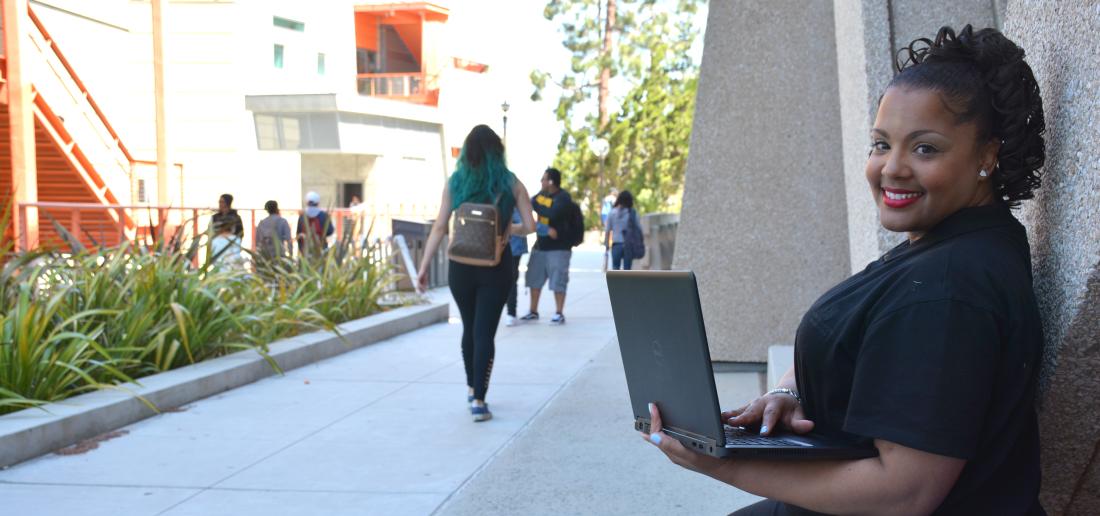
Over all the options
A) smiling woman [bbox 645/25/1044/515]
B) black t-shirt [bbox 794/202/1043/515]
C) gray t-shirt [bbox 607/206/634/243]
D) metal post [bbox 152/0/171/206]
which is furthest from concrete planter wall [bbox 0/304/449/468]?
metal post [bbox 152/0/171/206]

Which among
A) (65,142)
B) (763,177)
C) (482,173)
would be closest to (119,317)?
(482,173)

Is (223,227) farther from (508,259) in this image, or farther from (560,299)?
(508,259)

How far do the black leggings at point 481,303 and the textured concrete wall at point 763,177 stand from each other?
1.55 meters

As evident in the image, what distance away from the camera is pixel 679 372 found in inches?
76.2

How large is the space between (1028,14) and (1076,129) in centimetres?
60

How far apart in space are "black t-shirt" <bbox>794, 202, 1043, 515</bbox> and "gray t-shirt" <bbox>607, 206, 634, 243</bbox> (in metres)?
15.3

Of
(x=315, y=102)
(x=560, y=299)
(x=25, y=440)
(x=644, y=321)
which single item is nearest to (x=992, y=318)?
(x=644, y=321)

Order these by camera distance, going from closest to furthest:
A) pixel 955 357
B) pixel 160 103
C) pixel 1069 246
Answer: pixel 955 357, pixel 1069 246, pixel 160 103

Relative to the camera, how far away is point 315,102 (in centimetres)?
3794

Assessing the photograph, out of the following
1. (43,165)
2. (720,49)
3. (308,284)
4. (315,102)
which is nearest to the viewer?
(720,49)

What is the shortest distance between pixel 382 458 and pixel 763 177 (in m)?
3.49

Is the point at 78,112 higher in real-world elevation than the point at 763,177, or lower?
higher

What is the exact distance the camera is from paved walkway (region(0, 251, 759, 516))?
4859mm

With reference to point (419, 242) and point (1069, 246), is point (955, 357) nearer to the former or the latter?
point (1069, 246)
